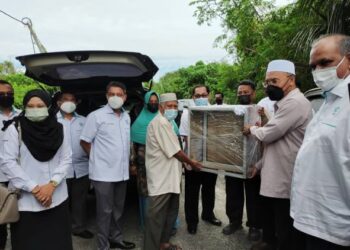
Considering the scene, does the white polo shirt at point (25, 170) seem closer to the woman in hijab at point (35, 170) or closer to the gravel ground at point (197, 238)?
the woman in hijab at point (35, 170)

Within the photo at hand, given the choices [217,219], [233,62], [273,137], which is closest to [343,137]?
[273,137]

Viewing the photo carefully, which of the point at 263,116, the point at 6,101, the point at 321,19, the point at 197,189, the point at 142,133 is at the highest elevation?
the point at 321,19

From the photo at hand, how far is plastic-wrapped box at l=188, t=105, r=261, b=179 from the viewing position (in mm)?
3572

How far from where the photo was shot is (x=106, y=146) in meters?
3.89

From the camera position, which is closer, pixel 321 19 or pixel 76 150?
pixel 76 150

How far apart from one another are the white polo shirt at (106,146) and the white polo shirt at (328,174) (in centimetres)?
223

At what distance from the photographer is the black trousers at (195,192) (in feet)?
15.0

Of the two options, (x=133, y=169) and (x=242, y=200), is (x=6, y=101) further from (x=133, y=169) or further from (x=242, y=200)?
(x=242, y=200)

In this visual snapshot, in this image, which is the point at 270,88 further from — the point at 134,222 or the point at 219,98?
the point at 219,98

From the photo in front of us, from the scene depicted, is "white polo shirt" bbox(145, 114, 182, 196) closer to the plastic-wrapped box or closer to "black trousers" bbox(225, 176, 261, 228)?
the plastic-wrapped box

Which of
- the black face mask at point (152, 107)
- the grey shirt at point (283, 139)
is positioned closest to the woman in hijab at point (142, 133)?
the black face mask at point (152, 107)

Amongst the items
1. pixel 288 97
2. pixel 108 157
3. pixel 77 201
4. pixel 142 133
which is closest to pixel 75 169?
pixel 77 201

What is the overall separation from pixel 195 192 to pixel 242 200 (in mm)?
612

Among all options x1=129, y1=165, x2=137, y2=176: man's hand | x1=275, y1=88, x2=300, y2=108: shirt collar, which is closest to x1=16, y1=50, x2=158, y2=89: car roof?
x1=129, y1=165, x2=137, y2=176: man's hand
